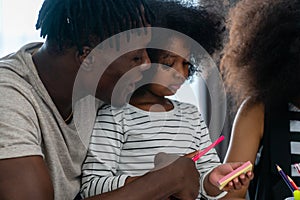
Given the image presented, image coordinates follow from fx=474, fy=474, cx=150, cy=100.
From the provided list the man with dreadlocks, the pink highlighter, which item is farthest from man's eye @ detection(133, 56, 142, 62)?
the pink highlighter

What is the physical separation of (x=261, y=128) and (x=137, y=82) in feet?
1.08

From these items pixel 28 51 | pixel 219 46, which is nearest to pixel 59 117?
pixel 28 51

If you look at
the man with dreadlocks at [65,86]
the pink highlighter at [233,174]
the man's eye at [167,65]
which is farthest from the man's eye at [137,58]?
the pink highlighter at [233,174]

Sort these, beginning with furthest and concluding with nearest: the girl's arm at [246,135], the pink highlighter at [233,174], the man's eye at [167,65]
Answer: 1. the girl's arm at [246,135]
2. the man's eye at [167,65]
3. the pink highlighter at [233,174]

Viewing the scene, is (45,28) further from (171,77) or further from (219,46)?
(219,46)

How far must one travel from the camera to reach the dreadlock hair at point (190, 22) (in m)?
0.95

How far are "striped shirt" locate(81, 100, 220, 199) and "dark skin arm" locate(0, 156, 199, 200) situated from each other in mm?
68

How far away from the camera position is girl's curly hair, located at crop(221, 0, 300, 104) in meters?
1.03

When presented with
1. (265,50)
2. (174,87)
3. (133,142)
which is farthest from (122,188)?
(265,50)

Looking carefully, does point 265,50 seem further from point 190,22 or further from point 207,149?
point 207,149

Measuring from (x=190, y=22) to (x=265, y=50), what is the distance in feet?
0.65

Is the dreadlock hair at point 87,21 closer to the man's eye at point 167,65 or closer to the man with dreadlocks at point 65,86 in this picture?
the man with dreadlocks at point 65,86

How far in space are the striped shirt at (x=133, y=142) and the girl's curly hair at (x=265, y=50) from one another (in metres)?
0.20

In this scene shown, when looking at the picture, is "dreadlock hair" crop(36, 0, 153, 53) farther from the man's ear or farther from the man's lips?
the man's lips
